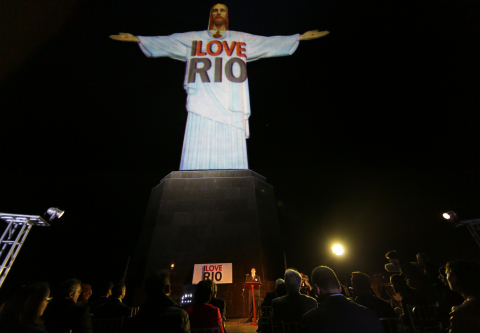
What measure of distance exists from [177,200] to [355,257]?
425 inches

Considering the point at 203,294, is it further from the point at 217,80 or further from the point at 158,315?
the point at 217,80

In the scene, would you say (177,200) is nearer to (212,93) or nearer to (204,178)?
(204,178)

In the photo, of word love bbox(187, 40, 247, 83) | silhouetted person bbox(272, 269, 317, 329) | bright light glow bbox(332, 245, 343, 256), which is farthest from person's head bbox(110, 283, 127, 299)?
bright light glow bbox(332, 245, 343, 256)

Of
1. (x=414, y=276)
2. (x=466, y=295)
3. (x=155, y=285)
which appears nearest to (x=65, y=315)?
(x=155, y=285)

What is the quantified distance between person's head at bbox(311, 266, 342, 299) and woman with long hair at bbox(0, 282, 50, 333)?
8.15 ft

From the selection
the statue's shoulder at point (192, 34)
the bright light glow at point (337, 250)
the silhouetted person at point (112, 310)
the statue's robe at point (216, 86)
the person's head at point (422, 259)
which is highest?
the statue's shoulder at point (192, 34)

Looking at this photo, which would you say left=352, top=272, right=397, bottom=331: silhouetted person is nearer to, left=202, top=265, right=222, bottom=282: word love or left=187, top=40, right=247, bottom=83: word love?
left=202, top=265, right=222, bottom=282: word love

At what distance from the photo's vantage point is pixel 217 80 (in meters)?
11.4

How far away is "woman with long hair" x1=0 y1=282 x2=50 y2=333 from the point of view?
6.30 feet

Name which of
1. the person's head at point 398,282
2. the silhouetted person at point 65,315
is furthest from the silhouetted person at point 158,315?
the person's head at point 398,282

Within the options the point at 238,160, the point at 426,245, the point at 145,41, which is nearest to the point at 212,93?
the point at 238,160

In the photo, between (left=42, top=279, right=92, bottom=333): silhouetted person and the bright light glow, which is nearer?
(left=42, top=279, right=92, bottom=333): silhouetted person

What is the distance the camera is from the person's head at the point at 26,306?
6.41 ft

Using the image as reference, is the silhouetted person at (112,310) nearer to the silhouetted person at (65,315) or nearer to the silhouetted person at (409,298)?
the silhouetted person at (65,315)
